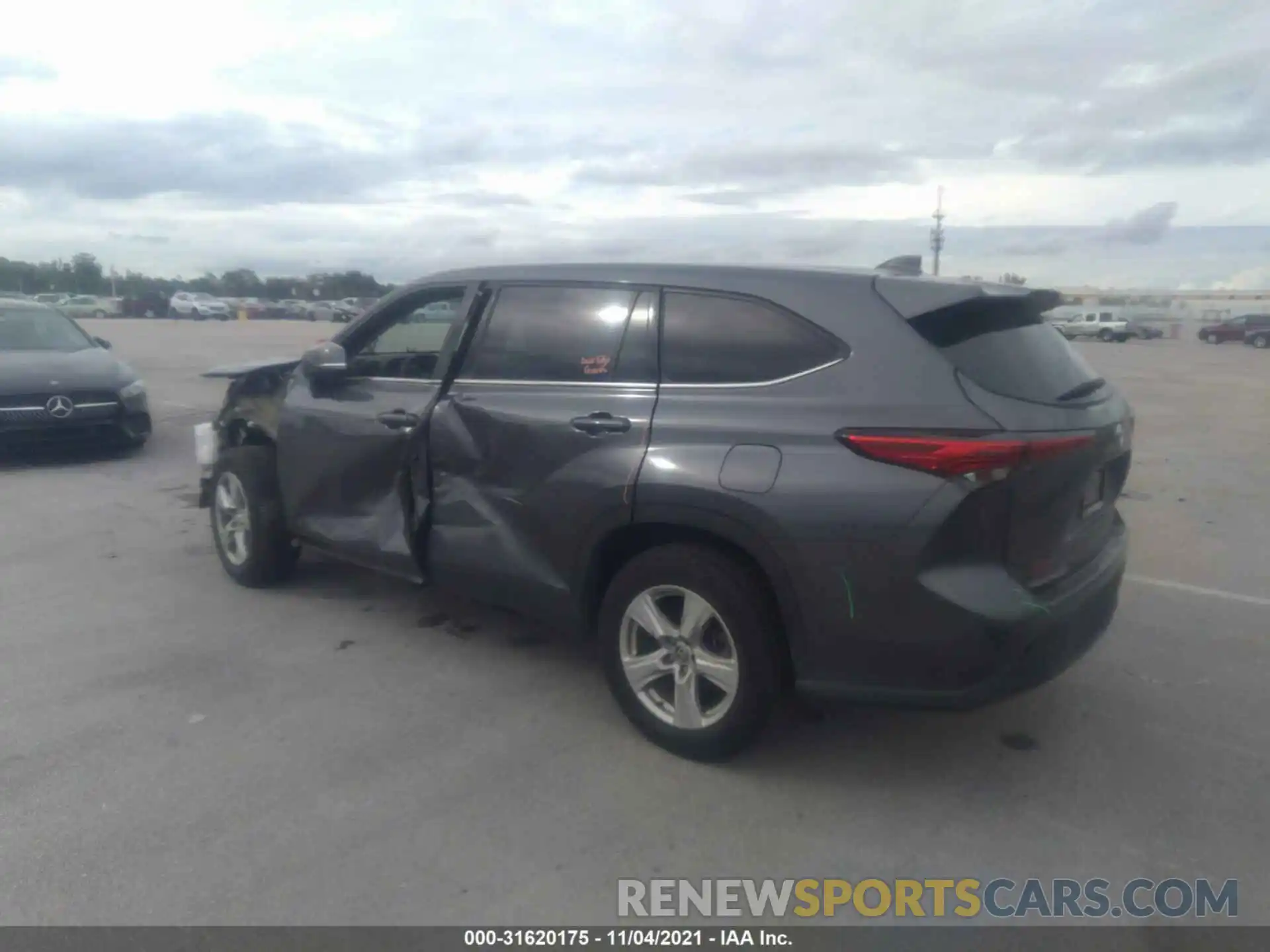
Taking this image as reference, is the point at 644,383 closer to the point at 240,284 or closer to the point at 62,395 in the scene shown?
the point at 62,395

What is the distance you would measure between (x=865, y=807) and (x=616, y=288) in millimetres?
2106

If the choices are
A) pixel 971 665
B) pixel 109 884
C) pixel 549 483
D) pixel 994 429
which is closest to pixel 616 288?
pixel 549 483

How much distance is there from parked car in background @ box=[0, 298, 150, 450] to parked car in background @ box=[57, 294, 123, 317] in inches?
1691

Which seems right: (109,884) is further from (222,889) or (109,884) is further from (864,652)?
(864,652)

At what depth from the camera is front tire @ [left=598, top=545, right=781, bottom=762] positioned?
359 centimetres

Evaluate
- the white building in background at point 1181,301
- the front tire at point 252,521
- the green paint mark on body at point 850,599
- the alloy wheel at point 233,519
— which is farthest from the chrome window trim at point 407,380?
the white building in background at point 1181,301

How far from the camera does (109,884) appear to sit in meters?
3.07

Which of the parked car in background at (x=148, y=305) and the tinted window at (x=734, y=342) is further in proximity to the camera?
the parked car in background at (x=148, y=305)

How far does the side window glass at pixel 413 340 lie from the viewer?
481cm

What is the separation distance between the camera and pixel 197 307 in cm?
4981

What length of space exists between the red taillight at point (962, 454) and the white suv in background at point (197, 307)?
50633 mm

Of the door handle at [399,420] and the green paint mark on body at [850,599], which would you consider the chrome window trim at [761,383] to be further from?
the door handle at [399,420]

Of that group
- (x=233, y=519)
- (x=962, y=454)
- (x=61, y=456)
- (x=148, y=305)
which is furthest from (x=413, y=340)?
(x=148, y=305)

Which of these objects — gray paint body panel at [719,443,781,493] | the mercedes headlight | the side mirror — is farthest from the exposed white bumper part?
gray paint body panel at [719,443,781,493]
